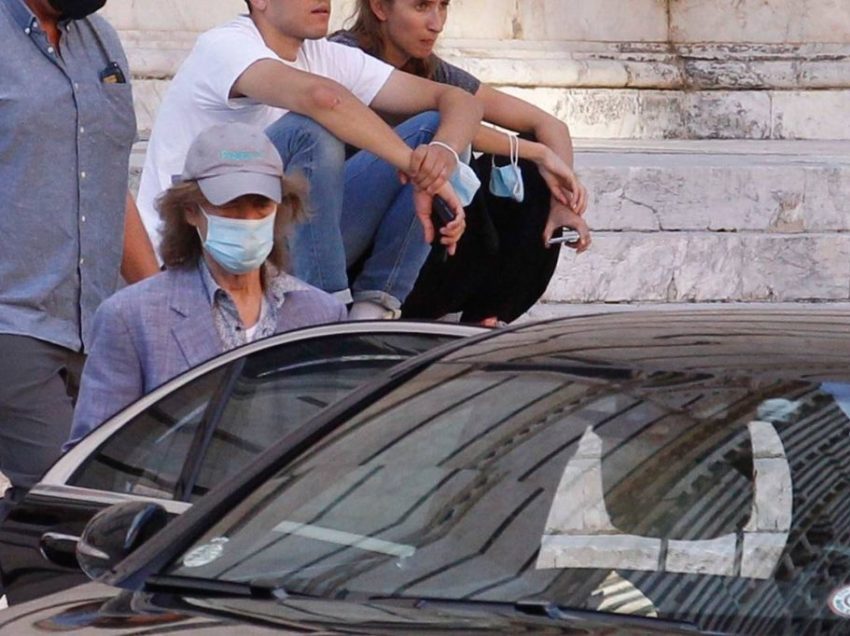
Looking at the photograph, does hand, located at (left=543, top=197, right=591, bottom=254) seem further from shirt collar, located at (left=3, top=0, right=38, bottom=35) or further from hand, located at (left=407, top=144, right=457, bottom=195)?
shirt collar, located at (left=3, top=0, right=38, bottom=35)

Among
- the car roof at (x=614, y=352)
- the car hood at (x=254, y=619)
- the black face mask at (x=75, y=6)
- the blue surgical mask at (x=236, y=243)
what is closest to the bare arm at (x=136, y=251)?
the black face mask at (x=75, y=6)

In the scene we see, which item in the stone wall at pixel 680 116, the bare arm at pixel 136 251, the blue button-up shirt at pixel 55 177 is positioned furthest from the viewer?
the stone wall at pixel 680 116

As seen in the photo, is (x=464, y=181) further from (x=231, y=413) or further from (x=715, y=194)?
(x=715, y=194)

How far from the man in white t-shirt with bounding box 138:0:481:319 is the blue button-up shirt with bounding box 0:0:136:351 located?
0.66 m

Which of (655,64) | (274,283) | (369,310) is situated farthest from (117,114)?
(655,64)

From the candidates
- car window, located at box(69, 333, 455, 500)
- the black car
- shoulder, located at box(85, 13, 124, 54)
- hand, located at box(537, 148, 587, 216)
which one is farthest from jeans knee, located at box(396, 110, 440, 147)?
the black car

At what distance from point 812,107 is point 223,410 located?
7.11m

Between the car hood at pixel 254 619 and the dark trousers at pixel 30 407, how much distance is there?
1675 millimetres

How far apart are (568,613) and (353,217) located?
3015mm

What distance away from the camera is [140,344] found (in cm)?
422

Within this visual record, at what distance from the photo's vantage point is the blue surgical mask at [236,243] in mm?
4293

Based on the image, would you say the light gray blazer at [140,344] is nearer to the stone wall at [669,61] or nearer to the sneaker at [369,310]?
the sneaker at [369,310]

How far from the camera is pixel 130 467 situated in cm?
375

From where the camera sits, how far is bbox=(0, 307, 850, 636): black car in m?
2.63
